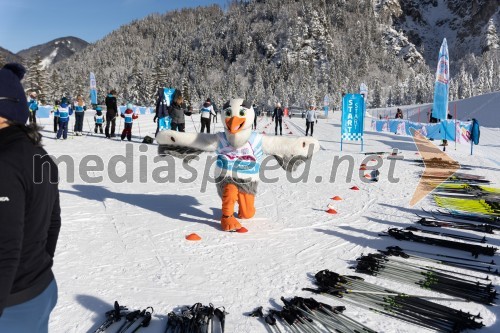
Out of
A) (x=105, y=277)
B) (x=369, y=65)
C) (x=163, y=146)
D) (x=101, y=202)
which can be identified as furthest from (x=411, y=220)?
(x=369, y=65)

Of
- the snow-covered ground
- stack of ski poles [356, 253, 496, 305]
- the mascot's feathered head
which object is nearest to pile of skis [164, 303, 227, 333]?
the snow-covered ground

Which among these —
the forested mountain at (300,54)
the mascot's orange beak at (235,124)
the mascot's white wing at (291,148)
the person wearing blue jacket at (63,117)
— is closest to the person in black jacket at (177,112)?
the person wearing blue jacket at (63,117)

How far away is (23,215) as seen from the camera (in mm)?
1416

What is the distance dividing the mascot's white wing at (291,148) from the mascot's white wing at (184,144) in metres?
0.89

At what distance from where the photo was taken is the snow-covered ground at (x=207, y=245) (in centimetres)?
315

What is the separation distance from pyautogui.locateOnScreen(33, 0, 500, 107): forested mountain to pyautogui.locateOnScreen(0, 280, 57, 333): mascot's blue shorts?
104847 millimetres

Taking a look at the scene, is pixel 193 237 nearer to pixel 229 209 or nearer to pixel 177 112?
pixel 229 209

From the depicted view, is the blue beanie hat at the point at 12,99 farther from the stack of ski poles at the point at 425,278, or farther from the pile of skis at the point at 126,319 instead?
the stack of ski poles at the point at 425,278

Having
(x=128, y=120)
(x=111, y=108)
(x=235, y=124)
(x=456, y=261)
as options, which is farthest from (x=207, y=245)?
(x=111, y=108)

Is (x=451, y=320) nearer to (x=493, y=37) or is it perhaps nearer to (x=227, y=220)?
(x=227, y=220)

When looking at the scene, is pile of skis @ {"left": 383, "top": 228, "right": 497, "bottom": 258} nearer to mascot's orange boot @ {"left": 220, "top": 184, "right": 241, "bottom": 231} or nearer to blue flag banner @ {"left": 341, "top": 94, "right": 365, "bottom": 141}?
mascot's orange boot @ {"left": 220, "top": 184, "right": 241, "bottom": 231}

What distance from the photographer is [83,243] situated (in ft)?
14.6

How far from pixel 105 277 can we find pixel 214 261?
112cm

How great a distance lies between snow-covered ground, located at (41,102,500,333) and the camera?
3.15 meters
